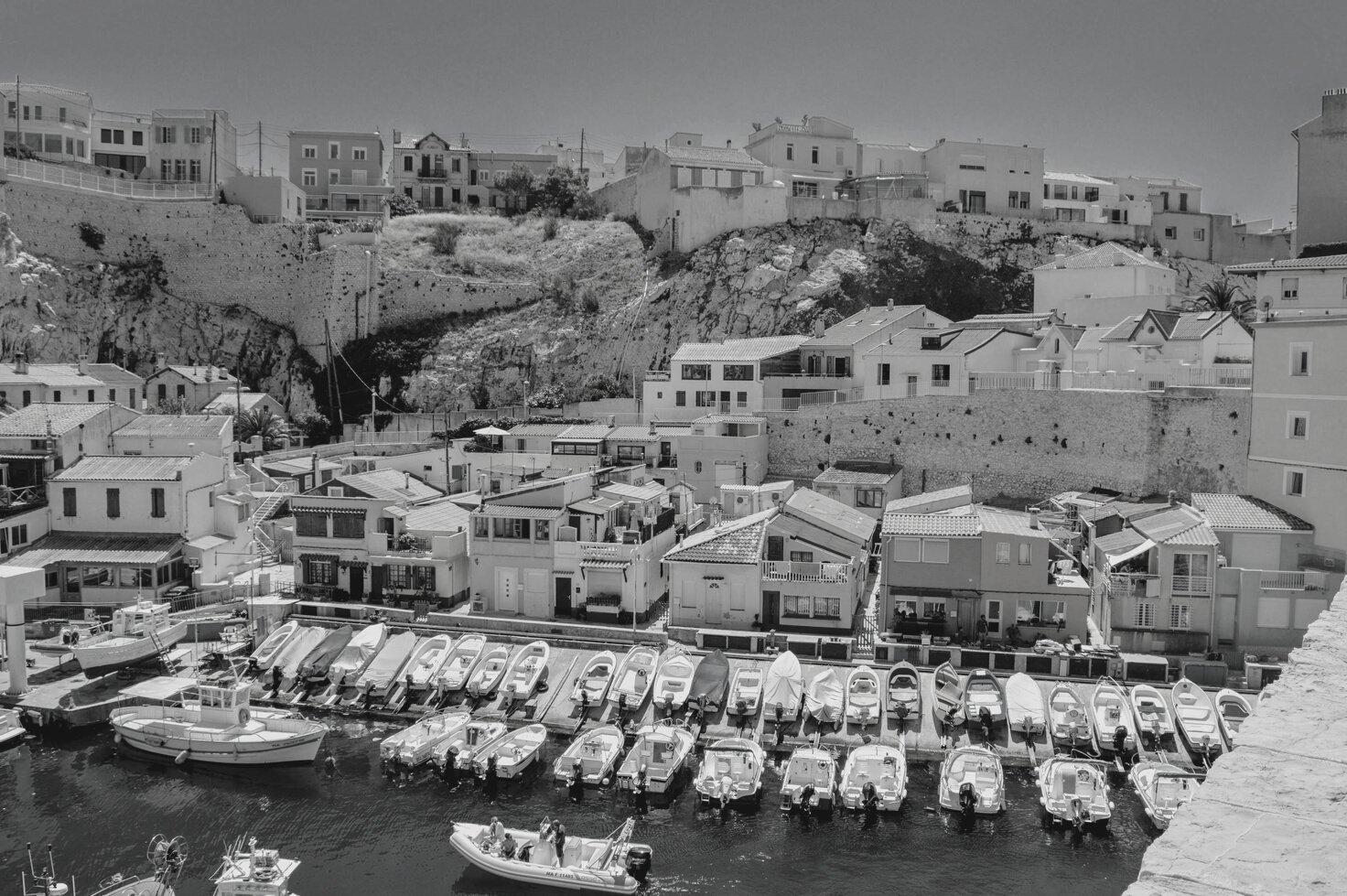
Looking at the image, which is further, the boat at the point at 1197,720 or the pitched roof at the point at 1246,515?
the pitched roof at the point at 1246,515

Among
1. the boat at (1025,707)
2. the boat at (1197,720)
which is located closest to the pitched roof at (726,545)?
the boat at (1025,707)

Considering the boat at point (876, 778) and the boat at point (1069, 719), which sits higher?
the boat at point (1069, 719)

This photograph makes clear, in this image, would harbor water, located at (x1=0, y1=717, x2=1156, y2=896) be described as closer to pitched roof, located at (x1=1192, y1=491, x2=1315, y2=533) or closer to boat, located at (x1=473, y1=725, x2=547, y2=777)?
boat, located at (x1=473, y1=725, x2=547, y2=777)

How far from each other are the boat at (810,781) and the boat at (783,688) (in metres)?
2.04

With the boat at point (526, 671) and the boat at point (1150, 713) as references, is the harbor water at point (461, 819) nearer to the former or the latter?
the boat at point (1150, 713)

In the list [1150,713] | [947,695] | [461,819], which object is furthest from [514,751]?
[1150,713]

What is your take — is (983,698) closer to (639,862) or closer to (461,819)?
(639,862)

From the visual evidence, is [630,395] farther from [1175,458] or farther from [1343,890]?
[1343,890]

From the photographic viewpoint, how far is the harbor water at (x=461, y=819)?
21203 millimetres

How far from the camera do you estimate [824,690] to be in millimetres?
28297

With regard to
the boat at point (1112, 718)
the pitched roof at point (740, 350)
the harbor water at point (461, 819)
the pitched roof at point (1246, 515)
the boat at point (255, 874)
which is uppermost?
the pitched roof at point (740, 350)

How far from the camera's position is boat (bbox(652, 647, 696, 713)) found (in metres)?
28.2

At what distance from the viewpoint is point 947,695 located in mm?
27766

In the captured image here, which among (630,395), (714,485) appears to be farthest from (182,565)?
(630,395)
